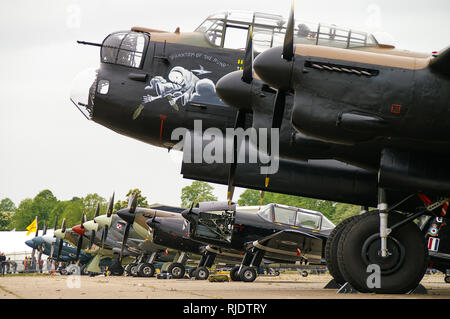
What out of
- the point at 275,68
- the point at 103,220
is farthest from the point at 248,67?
the point at 103,220

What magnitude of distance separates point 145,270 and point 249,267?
8.75m

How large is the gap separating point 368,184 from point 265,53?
13.4ft

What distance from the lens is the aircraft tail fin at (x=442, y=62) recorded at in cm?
765

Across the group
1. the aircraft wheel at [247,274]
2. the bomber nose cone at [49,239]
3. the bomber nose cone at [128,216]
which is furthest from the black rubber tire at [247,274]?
the bomber nose cone at [49,239]

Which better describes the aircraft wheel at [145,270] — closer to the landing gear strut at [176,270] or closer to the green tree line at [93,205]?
the landing gear strut at [176,270]

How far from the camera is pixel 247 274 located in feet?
72.4

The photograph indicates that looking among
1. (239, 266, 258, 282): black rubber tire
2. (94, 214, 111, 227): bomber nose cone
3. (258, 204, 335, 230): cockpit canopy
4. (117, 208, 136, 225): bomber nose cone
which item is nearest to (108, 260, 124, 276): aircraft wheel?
(94, 214, 111, 227): bomber nose cone

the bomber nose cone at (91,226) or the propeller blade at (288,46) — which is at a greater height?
the propeller blade at (288,46)

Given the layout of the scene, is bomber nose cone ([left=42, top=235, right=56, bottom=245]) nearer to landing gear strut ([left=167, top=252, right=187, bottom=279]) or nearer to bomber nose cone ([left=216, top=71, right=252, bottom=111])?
landing gear strut ([left=167, top=252, right=187, bottom=279])

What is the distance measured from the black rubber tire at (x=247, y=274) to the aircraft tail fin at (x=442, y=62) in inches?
608

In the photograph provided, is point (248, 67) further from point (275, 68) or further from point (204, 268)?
point (204, 268)

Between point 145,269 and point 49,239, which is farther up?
point 145,269
